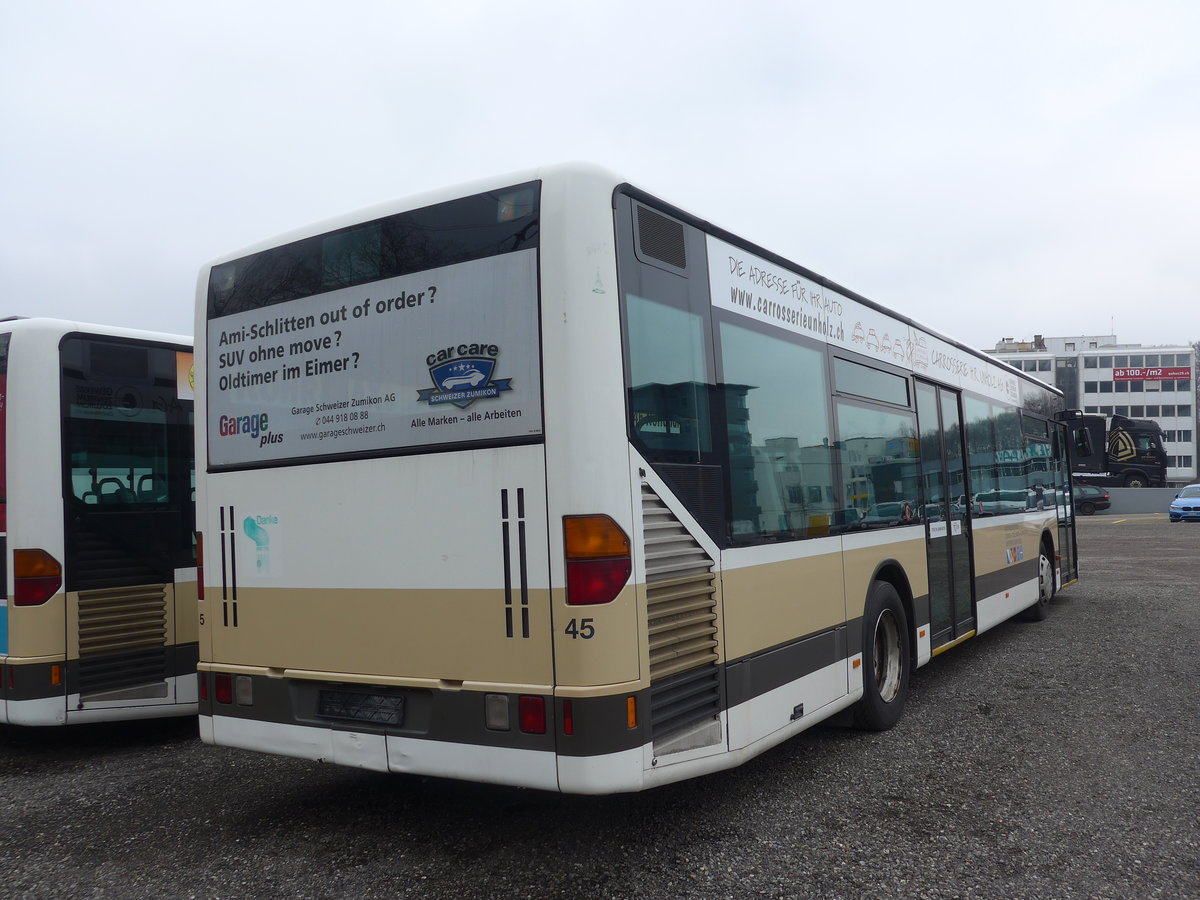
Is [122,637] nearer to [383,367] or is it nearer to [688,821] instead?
[383,367]

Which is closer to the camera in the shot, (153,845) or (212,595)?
(153,845)

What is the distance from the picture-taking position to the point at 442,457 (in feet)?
14.1

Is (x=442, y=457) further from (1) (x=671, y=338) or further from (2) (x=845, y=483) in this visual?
(2) (x=845, y=483)

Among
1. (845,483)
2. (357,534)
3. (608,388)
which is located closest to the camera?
(608,388)

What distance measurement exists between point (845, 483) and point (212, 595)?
3716 mm

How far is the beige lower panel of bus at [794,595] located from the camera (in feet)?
15.3

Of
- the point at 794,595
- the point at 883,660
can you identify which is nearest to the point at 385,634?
the point at 794,595


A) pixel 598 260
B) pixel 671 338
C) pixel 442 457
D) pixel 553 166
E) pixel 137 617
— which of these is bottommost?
pixel 137 617

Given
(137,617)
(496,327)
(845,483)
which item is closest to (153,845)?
(137,617)

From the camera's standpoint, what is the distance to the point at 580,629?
12.7 feet

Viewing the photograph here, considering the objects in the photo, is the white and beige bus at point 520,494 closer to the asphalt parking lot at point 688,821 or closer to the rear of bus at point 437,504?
the rear of bus at point 437,504

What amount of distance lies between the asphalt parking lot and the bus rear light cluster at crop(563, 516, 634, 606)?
3.93ft

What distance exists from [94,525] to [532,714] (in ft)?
12.9

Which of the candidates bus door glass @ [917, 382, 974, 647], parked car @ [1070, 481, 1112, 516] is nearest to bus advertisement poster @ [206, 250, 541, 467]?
bus door glass @ [917, 382, 974, 647]
